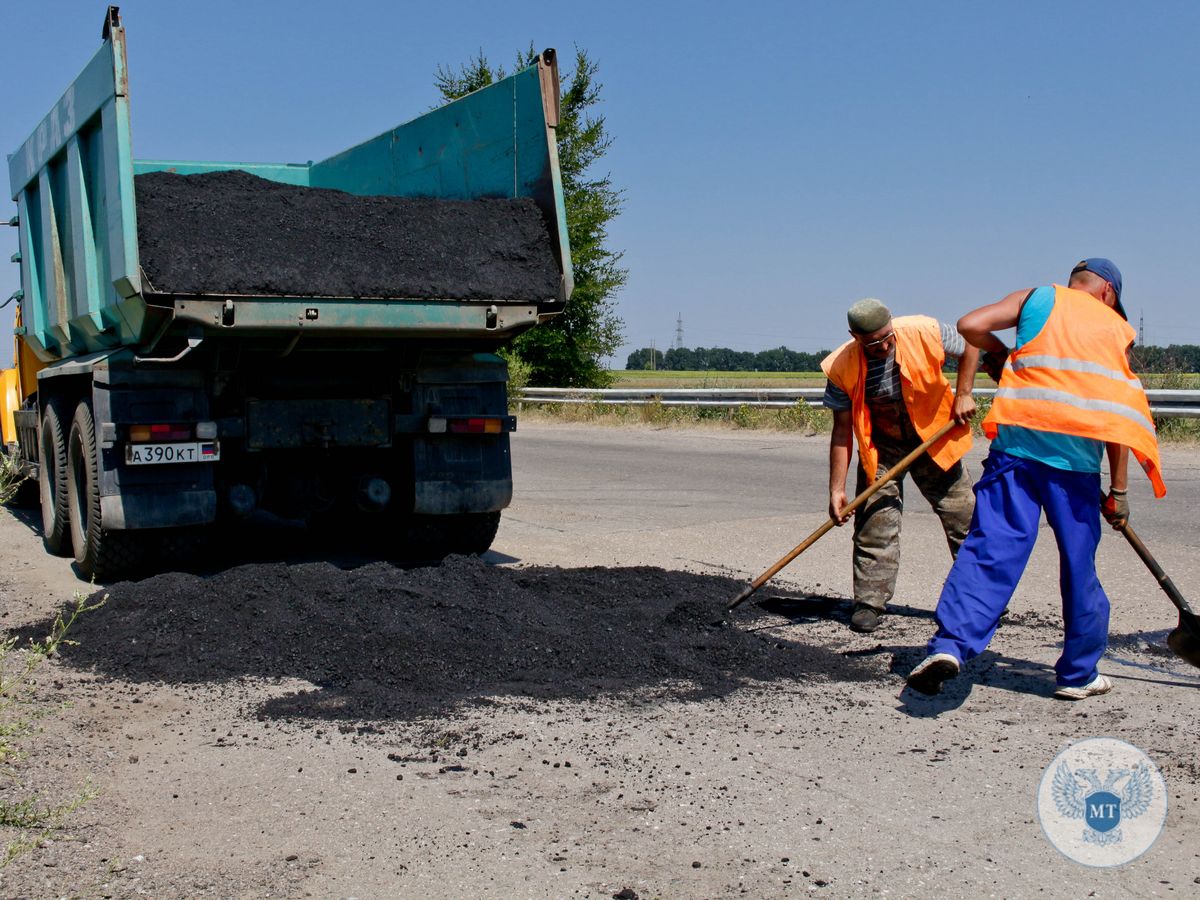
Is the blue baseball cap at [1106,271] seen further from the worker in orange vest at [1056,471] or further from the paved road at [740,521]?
the paved road at [740,521]

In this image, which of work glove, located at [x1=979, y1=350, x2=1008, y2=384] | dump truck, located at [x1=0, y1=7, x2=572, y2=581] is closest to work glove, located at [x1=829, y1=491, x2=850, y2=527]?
work glove, located at [x1=979, y1=350, x2=1008, y2=384]

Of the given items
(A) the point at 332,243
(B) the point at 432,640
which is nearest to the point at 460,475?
(A) the point at 332,243

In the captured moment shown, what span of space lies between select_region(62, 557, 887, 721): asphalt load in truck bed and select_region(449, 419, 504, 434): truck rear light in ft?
3.65

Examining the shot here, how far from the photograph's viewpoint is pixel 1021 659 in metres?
5.22

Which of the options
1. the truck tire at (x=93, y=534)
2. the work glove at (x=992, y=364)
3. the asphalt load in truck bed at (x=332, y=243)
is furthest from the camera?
the truck tire at (x=93, y=534)

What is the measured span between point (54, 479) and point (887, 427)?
527 centimetres

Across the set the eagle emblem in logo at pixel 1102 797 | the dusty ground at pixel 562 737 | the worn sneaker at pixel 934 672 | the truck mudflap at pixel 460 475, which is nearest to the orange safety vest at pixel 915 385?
the dusty ground at pixel 562 737

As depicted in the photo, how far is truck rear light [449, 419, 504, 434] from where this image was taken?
747cm

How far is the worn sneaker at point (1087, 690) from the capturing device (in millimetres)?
4539

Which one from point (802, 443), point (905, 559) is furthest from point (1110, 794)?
point (802, 443)

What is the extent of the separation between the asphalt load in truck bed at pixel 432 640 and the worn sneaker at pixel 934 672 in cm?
59

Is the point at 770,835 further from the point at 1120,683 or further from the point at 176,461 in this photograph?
the point at 176,461

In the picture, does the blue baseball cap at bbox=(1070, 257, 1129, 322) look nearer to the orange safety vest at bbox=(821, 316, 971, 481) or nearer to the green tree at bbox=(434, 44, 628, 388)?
the orange safety vest at bbox=(821, 316, 971, 481)

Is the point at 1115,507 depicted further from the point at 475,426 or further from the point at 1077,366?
the point at 475,426
